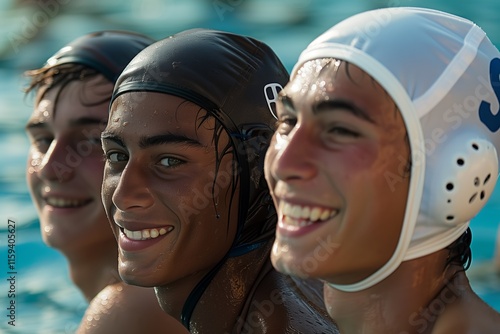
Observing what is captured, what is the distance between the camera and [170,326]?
191 inches

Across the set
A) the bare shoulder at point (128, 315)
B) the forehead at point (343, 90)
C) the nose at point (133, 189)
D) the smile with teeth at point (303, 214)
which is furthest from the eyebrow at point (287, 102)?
the bare shoulder at point (128, 315)

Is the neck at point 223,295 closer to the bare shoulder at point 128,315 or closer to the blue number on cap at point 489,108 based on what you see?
the bare shoulder at point 128,315

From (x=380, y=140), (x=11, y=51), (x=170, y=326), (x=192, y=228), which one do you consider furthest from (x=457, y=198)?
(x=11, y=51)

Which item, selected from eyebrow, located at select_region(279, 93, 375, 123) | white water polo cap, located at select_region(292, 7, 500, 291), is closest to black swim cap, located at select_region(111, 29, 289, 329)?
white water polo cap, located at select_region(292, 7, 500, 291)

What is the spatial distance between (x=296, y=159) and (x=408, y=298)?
62cm

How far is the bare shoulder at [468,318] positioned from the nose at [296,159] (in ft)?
2.13

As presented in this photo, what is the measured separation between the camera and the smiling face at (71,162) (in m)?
5.40

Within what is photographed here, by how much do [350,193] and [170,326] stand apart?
1861 mm

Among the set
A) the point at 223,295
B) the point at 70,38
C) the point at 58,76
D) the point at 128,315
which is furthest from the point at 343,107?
the point at 70,38

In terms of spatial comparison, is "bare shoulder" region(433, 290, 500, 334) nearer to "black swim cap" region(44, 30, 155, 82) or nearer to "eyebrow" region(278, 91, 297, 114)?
"eyebrow" region(278, 91, 297, 114)

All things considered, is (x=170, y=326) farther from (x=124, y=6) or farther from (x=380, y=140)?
(x=124, y=6)

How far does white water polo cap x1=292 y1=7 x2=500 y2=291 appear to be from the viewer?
131 inches

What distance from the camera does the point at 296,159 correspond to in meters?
3.30

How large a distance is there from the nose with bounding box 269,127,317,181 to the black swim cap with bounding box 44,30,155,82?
225 cm
